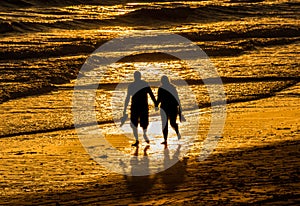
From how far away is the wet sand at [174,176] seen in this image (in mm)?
10422

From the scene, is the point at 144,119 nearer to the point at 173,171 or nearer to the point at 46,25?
the point at 173,171

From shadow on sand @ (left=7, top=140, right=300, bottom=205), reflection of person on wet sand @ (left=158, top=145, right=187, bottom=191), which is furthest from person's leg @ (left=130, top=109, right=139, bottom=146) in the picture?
shadow on sand @ (left=7, top=140, right=300, bottom=205)

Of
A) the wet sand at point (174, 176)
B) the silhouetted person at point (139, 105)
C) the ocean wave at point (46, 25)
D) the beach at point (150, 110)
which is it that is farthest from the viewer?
the ocean wave at point (46, 25)

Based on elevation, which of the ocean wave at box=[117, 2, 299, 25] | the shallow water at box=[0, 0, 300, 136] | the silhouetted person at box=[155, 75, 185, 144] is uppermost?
the ocean wave at box=[117, 2, 299, 25]

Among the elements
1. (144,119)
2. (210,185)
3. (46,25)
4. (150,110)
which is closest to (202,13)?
(46,25)

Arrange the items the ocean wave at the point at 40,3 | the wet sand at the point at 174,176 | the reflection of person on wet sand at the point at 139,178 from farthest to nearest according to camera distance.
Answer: the ocean wave at the point at 40,3, the reflection of person on wet sand at the point at 139,178, the wet sand at the point at 174,176

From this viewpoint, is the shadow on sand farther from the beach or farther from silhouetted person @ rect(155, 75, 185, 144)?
silhouetted person @ rect(155, 75, 185, 144)

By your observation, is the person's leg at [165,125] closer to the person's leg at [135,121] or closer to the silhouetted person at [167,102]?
the silhouetted person at [167,102]

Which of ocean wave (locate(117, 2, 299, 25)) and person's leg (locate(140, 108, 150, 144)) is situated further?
ocean wave (locate(117, 2, 299, 25))

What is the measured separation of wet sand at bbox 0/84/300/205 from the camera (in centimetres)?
1042

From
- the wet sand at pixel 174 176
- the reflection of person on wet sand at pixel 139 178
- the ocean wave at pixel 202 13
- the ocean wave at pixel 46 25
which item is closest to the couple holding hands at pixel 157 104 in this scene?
the wet sand at pixel 174 176

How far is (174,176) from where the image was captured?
11.5m

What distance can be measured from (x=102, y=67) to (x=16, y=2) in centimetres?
1910

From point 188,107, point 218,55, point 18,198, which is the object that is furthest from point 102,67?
point 18,198
